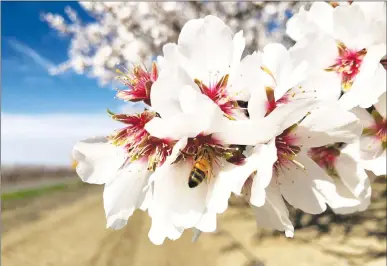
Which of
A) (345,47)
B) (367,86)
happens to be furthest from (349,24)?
(367,86)

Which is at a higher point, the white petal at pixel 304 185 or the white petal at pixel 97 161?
the white petal at pixel 97 161

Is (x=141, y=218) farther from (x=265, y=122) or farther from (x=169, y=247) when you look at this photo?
(x=265, y=122)

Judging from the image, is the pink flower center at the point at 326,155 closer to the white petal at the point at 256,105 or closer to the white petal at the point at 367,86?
the white petal at the point at 367,86

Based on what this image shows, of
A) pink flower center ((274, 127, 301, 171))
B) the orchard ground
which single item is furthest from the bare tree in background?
pink flower center ((274, 127, 301, 171))

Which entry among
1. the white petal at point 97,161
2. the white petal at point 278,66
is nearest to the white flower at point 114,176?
the white petal at point 97,161

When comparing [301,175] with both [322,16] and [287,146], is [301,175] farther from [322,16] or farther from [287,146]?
[322,16]

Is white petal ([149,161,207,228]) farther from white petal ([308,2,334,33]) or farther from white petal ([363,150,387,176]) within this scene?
white petal ([308,2,334,33])

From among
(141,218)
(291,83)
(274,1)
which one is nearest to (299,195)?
(291,83)
